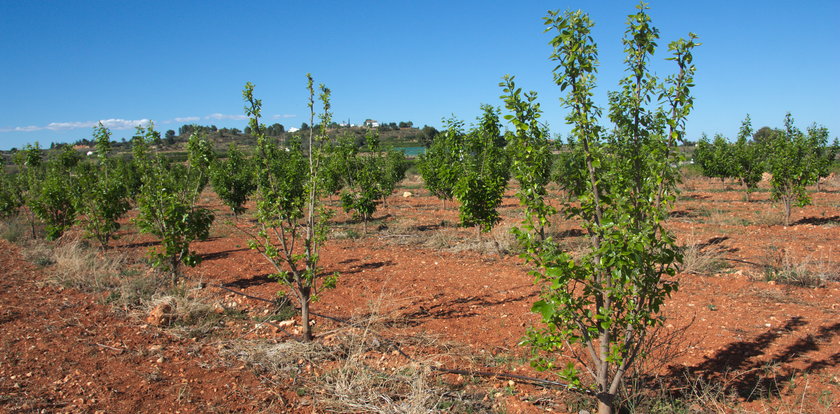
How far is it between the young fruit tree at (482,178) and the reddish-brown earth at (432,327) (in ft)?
1.94

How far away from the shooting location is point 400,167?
23844 mm

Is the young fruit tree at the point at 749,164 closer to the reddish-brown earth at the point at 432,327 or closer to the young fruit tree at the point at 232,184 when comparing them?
the reddish-brown earth at the point at 432,327

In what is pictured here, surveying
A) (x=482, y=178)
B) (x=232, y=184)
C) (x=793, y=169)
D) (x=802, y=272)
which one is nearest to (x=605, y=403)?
(x=802, y=272)

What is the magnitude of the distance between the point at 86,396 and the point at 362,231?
8.68 meters

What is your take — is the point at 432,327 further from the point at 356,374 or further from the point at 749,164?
the point at 749,164

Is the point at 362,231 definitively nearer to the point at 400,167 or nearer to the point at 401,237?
the point at 401,237

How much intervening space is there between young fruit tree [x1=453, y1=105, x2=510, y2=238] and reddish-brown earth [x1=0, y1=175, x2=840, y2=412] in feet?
1.94

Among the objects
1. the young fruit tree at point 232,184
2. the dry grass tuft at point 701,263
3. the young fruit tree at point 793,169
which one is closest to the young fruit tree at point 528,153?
the dry grass tuft at point 701,263

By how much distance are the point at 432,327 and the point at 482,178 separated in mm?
4968

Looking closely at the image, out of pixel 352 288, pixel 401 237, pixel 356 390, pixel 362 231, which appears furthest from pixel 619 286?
pixel 362 231

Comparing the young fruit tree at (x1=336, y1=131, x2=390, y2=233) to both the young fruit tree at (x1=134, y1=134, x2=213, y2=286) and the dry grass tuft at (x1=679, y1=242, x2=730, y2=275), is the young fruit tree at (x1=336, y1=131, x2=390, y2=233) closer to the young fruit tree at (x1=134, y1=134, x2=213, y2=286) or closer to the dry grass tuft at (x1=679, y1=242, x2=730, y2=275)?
the young fruit tree at (x1=134, y1=134, x2=213, y2=286)

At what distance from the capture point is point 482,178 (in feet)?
32.1

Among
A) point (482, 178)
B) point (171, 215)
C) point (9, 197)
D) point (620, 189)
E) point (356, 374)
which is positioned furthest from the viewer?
point (9, 197)

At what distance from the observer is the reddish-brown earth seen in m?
3.76
